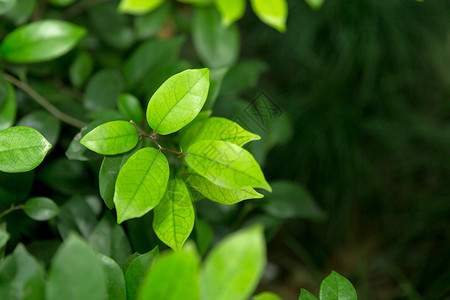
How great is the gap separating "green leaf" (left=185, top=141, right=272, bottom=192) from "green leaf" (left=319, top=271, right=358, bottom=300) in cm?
16

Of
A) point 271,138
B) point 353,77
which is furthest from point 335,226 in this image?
point 271,138

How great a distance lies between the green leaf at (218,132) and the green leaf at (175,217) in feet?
0.20

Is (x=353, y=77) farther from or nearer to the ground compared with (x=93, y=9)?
nearer to the ground

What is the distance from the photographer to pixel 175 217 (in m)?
0.43

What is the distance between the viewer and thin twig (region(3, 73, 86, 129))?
2.19 ft

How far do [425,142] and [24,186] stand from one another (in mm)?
1455

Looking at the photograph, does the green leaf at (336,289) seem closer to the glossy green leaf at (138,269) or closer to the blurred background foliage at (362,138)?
the glossy green leaf at (138,269)

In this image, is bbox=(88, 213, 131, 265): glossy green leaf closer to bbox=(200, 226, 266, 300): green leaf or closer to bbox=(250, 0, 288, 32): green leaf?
bbox=(200, 226, 266, 300): green leaf

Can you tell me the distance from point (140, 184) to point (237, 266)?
0.17 meters

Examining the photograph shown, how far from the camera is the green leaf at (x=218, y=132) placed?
0.43 meters

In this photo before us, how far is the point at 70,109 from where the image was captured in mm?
718

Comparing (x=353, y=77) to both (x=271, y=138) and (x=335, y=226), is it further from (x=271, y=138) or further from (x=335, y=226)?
(x=271, y=138)

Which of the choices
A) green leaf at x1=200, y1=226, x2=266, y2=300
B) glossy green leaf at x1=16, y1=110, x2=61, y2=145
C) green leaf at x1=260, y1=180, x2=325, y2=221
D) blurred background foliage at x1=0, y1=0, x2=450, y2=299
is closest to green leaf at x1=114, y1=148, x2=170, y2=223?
green leaf at x1=200, y1=226, x2=266, y2=300

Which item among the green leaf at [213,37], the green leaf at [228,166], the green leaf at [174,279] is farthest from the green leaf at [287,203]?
the green leaf at [174,279]
